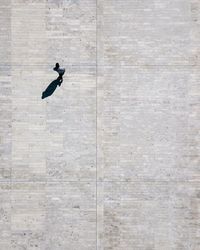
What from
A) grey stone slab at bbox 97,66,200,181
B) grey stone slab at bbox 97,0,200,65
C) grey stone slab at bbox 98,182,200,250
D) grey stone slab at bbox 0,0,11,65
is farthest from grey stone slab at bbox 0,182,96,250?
grey stone slab at bbox 97,0,200,65

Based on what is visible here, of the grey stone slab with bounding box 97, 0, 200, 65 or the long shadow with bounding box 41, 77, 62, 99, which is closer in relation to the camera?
the grey stone slab with bounding box 97, 0, 200, 65

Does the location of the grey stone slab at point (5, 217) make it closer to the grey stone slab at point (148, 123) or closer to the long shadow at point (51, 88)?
the grey stone slab at point (148, 123)

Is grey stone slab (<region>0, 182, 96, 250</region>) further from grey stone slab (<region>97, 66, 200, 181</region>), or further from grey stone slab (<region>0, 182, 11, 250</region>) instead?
grey stone slab (<region>97, 66, 200, 181</region>)

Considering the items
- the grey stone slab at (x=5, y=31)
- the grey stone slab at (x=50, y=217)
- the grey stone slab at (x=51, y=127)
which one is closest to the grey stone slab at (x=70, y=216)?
the grey stone slab at (x=50, y=217)

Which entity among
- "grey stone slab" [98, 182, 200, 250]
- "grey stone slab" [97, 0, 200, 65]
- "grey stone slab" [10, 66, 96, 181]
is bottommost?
"grey stone slab" [98, 182, 200, 250]

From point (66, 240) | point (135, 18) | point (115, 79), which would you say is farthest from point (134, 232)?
point (135, 18)

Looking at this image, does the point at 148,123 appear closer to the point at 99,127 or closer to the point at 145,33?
the point at 99,127

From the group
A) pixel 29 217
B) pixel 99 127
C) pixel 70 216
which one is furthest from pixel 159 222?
pixel 29 217
